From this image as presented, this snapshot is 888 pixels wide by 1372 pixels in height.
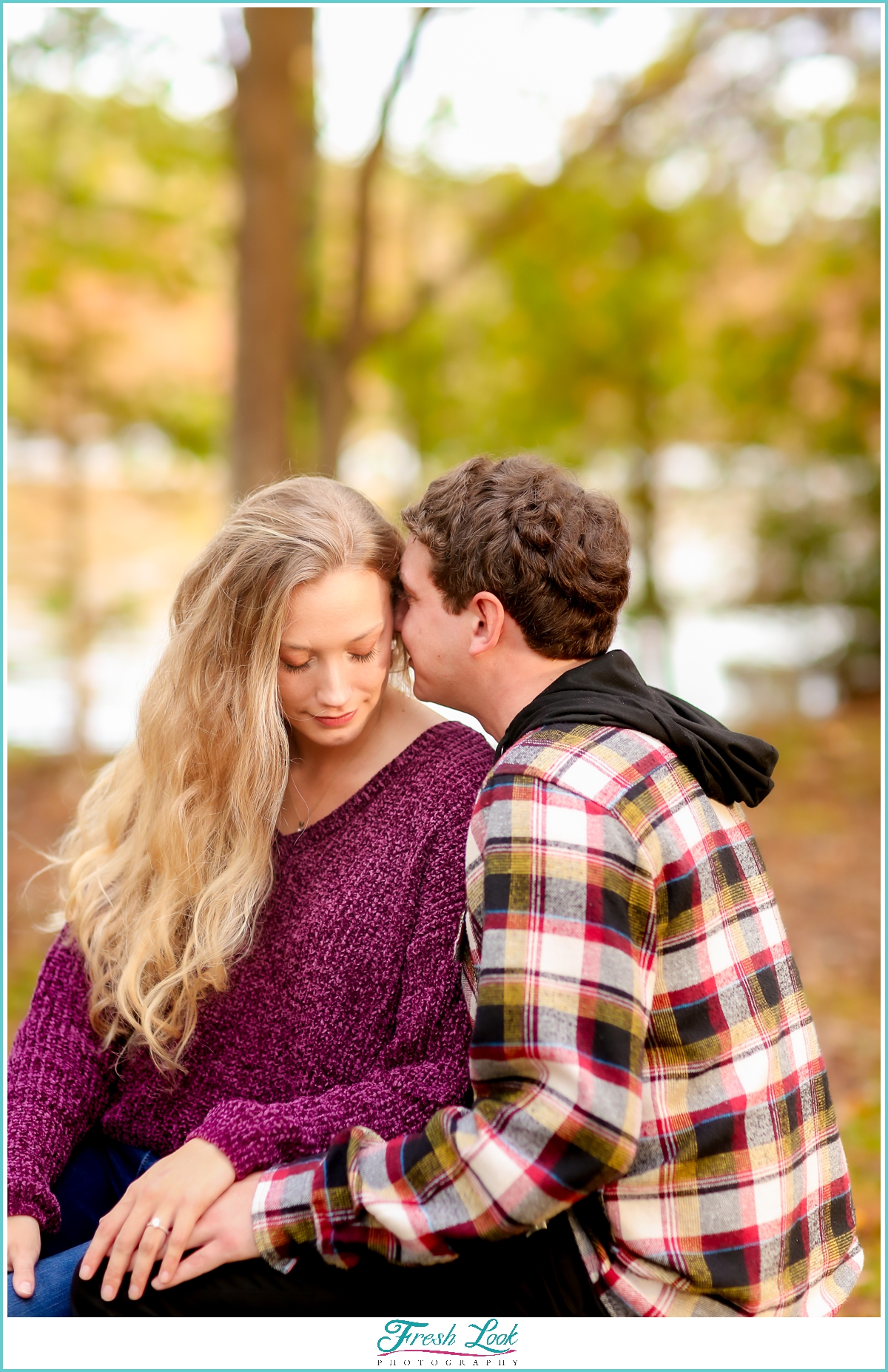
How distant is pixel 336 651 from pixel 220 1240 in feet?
3.24

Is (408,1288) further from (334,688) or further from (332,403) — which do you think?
(332,403)

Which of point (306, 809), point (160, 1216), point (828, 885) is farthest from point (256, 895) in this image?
point (828, 885)

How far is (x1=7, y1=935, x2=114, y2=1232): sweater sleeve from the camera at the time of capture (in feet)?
6.76

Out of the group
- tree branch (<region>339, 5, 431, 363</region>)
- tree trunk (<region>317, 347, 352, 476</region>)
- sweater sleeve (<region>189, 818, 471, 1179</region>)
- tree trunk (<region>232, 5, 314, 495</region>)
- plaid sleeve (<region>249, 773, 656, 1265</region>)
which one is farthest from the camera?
tree trunk (<region>317, 347, 352, 476</region>)

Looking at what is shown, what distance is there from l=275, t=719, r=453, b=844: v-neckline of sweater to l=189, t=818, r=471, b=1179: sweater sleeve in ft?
0.68

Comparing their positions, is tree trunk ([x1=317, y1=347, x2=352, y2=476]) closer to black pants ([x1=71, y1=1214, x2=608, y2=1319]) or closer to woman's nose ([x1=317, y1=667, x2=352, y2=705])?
woman's nose ([x1=317, y1=667, x2=352, y2=705])

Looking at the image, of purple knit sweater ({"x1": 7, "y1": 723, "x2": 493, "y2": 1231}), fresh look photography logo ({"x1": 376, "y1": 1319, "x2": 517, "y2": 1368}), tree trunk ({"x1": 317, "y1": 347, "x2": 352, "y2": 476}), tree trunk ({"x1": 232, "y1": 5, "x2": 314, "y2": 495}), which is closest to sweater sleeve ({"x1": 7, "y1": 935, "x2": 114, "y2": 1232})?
purple knit sweater ({"x1": 7, "y1": 723, "x2": 493, "y2": 1231})

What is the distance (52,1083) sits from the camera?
220cm

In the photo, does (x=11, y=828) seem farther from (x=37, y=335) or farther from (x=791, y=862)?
(x=791, y=862)

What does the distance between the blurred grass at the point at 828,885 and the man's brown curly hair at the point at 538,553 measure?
4.32 feet

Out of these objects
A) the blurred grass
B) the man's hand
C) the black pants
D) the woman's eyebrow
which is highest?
the woman's eyebrow

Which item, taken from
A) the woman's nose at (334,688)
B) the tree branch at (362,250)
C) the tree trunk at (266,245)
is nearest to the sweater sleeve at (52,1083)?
the woman's nose at (334,688)

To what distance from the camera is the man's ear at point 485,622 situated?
1.90 meters

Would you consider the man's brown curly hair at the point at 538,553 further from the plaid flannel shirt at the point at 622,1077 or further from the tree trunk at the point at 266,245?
the tree trunk at the point at 266,245
